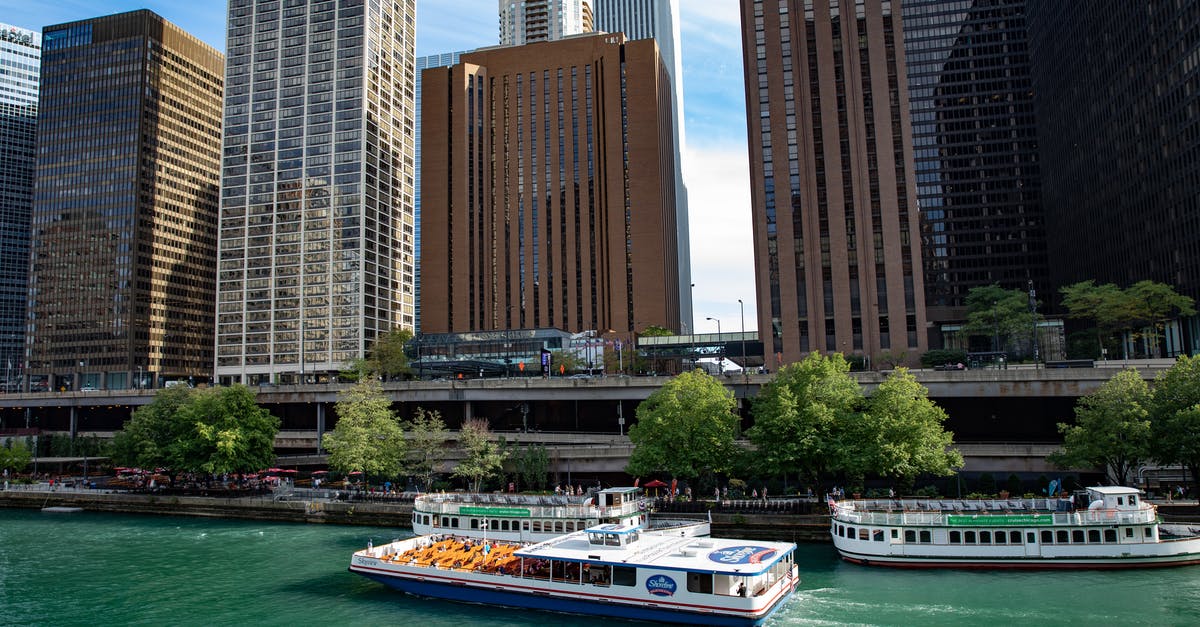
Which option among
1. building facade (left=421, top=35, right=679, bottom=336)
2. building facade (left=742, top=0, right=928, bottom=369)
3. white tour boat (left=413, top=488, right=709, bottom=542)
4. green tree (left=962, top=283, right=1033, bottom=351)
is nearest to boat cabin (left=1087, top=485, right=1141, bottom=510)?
white tour boat (left=413, top=488, right=709, bottom=542)

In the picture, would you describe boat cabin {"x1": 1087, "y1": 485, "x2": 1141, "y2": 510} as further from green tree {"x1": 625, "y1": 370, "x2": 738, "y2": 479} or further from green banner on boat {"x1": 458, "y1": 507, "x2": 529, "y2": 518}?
green banner on boat {"x1": 458, "y1": 507, "x2": 529, "y2": 518}

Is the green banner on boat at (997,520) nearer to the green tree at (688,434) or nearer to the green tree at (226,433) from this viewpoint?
the green tree at (688,434)

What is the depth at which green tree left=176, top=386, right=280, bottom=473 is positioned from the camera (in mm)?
81788

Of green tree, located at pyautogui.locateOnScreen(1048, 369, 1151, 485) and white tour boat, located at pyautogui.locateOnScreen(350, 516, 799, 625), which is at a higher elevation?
green tree, located at pyautogui.locateOnScreen(1048, 369, 1151, 485)

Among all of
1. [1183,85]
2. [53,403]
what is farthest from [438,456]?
[1183,85]

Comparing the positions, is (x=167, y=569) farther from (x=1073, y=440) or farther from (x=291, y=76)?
(x=291, y=76)

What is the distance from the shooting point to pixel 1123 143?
447ft

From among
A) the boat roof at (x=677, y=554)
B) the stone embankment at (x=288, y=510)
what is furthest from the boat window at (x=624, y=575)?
the stone embankment at (x=288, y=510)

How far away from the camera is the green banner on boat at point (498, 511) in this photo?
190 feet

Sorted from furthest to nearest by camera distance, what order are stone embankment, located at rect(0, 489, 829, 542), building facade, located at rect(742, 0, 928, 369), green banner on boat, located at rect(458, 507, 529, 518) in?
building facade, located at rect(742, 0, 928, 369) < stone embankment, located at rect(0, 489, 829, 542) < green banner on boat, located at rect(458, 507, 529, 518)

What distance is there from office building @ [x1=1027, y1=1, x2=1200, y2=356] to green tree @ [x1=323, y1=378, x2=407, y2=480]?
10500 cm

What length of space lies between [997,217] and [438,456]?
163510 mm

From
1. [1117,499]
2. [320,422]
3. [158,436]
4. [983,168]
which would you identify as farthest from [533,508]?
[983,168]

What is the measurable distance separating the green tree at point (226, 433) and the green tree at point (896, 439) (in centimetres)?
5912
